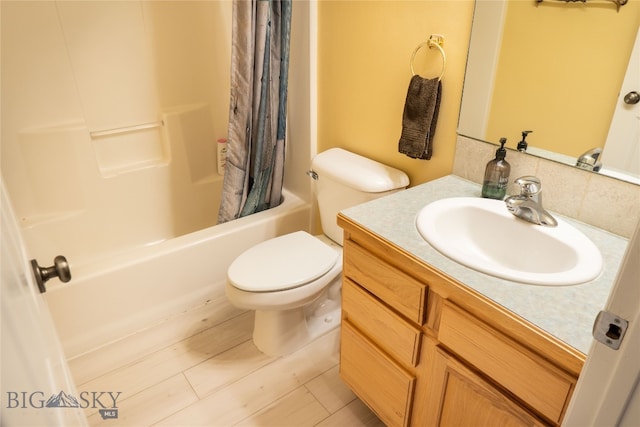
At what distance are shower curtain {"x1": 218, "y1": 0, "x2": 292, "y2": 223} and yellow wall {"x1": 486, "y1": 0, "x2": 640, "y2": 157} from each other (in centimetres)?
96

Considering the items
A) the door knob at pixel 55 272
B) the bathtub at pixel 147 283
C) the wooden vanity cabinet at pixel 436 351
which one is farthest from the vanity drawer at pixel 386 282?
the bathtub at pixel 147 283

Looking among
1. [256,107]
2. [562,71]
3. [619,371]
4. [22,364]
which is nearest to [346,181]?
[256,107]

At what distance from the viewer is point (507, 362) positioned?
906 mm

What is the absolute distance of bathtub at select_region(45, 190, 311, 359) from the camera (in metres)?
1.69

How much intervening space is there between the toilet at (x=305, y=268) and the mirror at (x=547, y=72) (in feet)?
1.37

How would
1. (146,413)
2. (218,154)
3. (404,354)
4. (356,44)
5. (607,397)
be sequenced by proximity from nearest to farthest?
(607,397)
(404,354)
(146,413)
(356,44)
(218,154)

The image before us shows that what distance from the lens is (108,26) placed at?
6.50 ft

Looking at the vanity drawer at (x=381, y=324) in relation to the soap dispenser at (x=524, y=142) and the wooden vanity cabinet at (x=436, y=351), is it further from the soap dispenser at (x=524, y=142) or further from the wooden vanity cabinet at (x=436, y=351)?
the soap dispenser at (x=524, y=142)

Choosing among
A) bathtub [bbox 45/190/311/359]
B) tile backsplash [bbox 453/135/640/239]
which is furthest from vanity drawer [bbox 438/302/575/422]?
bathtub [bbox 45/190/311/359]

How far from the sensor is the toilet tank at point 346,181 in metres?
1.63

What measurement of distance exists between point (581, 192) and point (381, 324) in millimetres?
669

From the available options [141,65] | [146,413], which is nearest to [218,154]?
[141,65]

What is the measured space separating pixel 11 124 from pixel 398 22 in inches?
67.0

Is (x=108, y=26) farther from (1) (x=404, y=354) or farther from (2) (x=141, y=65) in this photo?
(1) (x=404, y=354)
